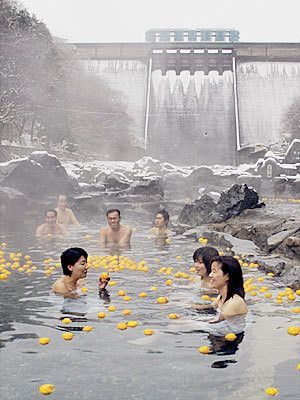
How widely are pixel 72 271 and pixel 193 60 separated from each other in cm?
4780

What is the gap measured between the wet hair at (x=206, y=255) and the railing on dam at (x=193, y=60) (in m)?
47.0

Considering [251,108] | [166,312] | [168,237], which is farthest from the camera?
[251,108]

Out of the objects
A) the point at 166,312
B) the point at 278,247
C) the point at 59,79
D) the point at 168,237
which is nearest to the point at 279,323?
the point at 166,312

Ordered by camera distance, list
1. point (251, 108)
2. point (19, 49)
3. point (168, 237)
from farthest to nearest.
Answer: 1. point (251, 108)
2. point (19, 49)
3. point (168, 237)

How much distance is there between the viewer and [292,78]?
51875 millimetres

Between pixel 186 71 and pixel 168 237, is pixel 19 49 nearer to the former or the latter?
pixel 168 237

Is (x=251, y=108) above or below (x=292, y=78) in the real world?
below

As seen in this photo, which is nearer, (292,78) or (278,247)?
(278,247)

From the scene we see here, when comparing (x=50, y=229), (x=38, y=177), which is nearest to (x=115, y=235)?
(x=50, y=229)

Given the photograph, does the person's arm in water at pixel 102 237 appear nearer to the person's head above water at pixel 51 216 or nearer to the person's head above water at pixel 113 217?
the person's head above water at pixel 113 217

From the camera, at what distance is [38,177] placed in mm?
21672

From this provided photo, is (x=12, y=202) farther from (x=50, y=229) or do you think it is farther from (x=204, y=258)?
(x=204, y=258)

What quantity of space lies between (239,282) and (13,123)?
27.1 meters

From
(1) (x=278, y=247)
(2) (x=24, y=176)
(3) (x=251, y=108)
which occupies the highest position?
(3) (x=251, y=108)
